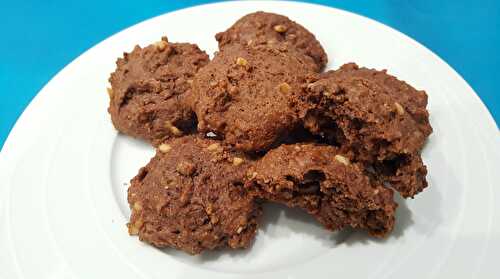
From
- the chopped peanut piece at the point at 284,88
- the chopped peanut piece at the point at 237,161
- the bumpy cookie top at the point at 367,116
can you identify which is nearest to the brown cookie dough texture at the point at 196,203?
the chopped peanut piece at the point at 237,161

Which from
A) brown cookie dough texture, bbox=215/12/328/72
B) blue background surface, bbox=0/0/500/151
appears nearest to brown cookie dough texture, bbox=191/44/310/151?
brown cookie dough texture, bbox=215/12/328/72

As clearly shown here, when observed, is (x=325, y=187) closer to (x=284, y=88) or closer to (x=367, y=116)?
(x=367, y=116)

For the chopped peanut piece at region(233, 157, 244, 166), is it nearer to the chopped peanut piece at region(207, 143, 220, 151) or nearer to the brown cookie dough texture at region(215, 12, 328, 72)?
the chopped peanut piece at region(207, 143, 220, 151)

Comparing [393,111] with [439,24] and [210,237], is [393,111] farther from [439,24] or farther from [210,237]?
[439,24]

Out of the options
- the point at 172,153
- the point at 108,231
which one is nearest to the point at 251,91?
the point at 172,153

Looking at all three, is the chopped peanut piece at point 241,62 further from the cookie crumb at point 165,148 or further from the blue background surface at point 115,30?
the blue background surface at point 115,30

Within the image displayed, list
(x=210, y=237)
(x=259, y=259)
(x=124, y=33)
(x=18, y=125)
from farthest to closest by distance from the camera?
(x=124, y=33) < (x=18, y=125) < (x=259, y=259) < (x=210, y=237)
